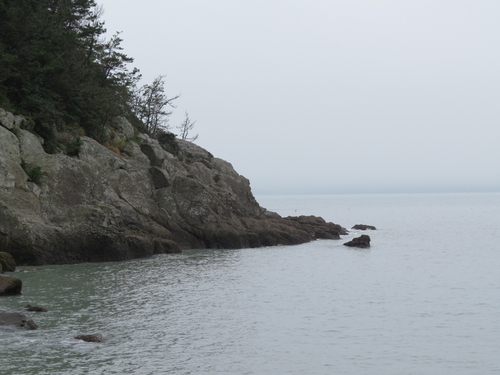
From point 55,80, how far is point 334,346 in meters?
33.4

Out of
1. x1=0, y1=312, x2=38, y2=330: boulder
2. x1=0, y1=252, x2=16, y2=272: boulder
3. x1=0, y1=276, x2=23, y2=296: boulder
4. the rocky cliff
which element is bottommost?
x1=0, y1=312, x2=38, y2=330: boulder

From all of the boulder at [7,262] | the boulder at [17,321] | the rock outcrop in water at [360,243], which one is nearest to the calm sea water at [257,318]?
the boulder at [17,321]

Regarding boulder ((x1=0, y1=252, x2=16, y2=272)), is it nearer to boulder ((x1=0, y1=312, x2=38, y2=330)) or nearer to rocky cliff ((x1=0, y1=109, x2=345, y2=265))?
rocky cliff ((x1=0, y1=109, x2=345, y2=265))

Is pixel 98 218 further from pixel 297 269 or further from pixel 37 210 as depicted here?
pixel 297 269

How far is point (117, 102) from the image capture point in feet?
168

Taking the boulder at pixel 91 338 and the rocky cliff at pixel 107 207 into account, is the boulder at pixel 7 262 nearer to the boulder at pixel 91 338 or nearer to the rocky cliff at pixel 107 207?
the rocky cliff at pixel 107 207

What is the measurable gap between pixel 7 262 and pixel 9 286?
5.90 meters

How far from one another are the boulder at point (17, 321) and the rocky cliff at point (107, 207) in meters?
12.5

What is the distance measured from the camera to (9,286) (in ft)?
70.2

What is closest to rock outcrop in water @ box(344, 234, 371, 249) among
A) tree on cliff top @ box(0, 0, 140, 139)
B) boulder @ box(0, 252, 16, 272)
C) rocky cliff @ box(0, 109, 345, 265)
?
rocky cliff @ box(0, 109, 345, 265)

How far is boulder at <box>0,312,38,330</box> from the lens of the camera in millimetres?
16641

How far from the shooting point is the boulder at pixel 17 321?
54.6 ft

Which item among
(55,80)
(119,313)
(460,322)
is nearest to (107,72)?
(55,80)

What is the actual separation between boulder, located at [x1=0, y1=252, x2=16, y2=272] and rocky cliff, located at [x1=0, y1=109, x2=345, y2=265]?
1951 millimetres
